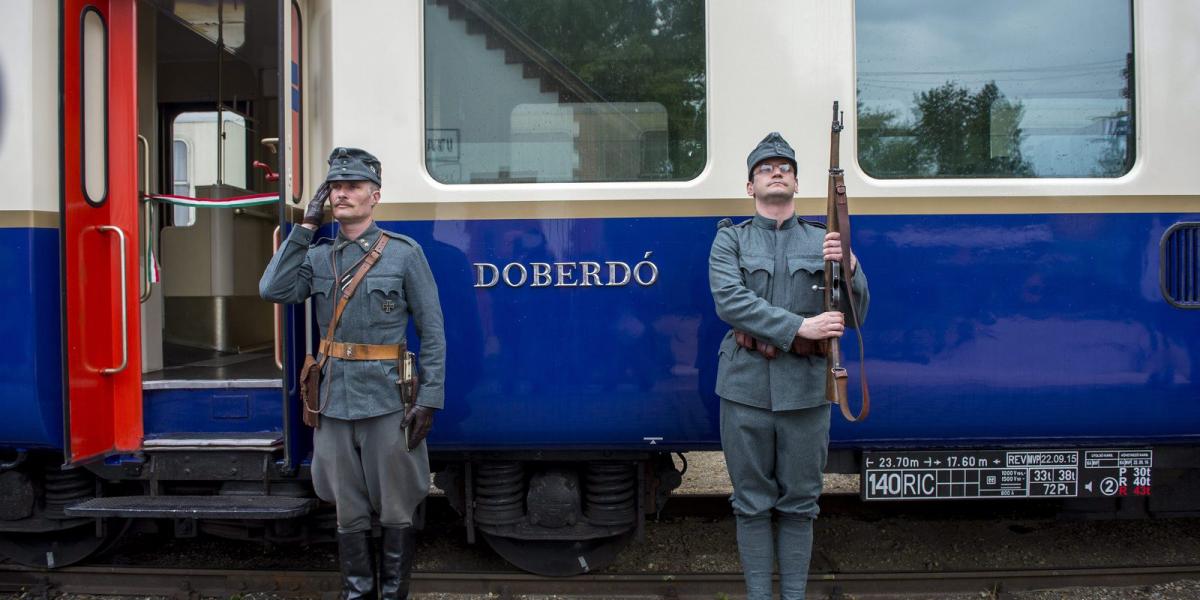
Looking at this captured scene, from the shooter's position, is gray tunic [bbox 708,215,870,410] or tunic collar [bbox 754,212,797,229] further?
tunic collar [bbox 754,212,797,229]

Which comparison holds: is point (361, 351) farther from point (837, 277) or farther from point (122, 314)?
point (837, 277)

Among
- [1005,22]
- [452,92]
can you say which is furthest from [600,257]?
[1005,22]

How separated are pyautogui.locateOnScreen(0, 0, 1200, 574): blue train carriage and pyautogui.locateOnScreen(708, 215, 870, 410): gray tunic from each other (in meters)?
0.32

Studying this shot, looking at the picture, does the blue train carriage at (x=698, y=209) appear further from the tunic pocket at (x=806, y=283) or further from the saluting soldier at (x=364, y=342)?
the tunic pocket at (x=806, y=283)

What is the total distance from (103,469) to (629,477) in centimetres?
227

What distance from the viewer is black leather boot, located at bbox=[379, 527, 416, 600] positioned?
3.02 metres

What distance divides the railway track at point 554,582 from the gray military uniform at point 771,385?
0.77m

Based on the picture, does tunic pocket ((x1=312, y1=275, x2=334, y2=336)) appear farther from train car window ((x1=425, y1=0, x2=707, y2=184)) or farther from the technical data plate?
the technical data plate

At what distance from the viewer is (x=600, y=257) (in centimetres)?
313

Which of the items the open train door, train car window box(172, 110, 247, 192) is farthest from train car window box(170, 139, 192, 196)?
the open train door

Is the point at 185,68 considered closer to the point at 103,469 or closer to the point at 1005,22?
the point at 103,469

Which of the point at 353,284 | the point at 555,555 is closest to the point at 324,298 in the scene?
the point at 353,284

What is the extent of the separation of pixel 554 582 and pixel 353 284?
66.7 inches

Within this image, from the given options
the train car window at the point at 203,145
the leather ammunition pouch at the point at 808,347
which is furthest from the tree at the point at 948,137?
the train car window at the point at 203,145
